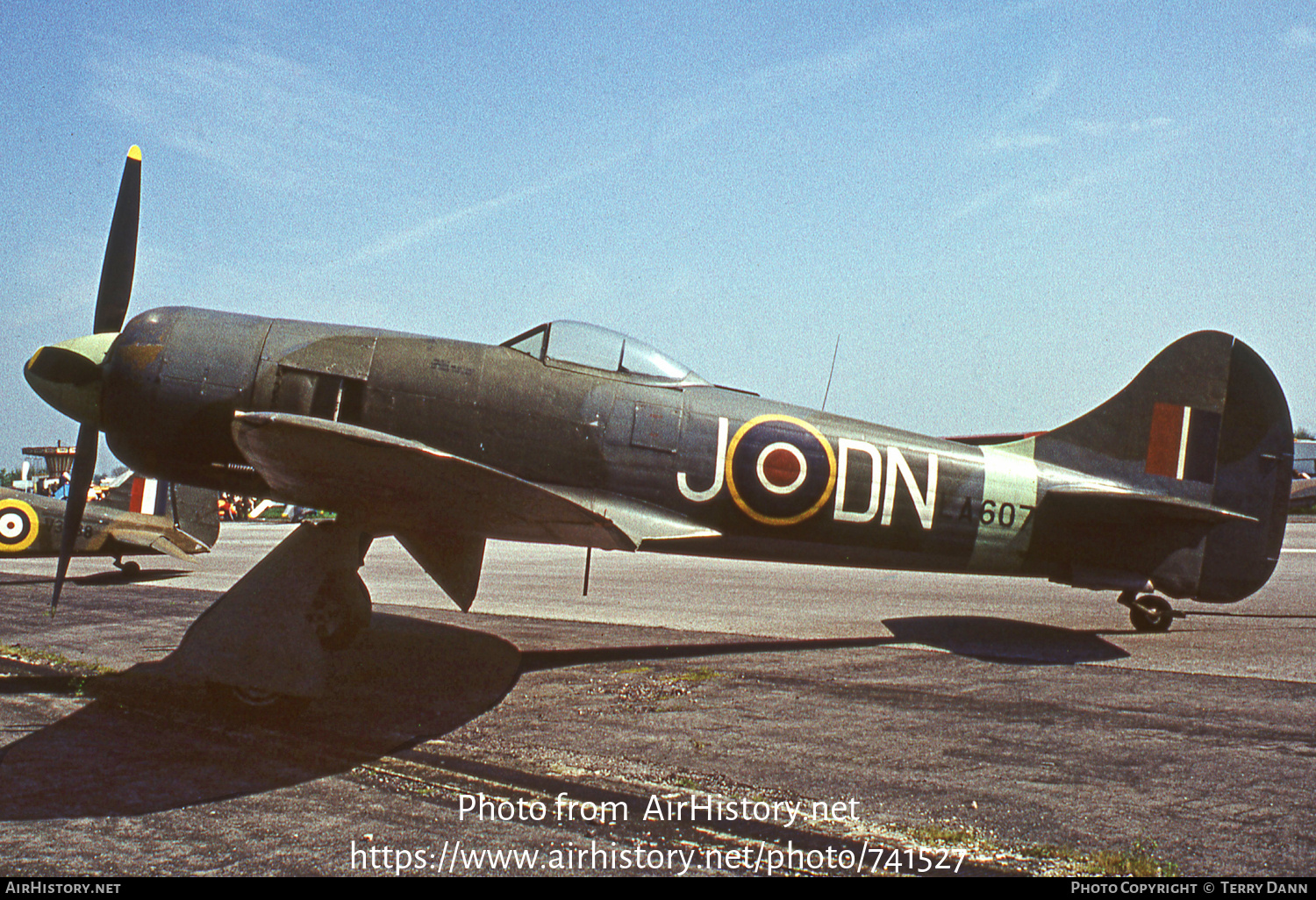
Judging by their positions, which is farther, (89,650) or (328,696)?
(89,650)

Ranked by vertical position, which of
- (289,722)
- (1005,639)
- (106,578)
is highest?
(1005,639)

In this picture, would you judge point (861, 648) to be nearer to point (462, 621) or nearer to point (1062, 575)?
point (1062, 575)

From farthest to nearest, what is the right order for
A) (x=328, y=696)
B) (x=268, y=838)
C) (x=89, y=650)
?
(x=89, y=650) → (x=328, y=696) → (x=268, y=838)

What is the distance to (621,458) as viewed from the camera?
6.57 m

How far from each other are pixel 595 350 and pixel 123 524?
11026 millimetres

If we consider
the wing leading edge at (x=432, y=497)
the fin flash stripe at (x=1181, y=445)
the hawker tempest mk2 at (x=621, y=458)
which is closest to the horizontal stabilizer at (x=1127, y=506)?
the hawker tempest mk2 at (x=621, y=458)

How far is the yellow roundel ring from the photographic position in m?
13.4

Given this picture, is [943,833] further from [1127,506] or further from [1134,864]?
[1127,506]

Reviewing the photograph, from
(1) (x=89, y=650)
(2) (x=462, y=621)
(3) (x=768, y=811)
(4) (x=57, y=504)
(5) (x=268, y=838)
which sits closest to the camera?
(5) (x=268, y=838)

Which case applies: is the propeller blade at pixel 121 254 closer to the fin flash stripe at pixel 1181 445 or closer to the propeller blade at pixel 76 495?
the propeller blade at pixel 76 495

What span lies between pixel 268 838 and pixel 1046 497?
6765 mm

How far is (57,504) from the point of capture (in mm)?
14070

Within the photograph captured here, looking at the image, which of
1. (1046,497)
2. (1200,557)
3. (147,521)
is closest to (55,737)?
(1046,497)

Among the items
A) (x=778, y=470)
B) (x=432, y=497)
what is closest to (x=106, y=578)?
(x=432, y=497)
